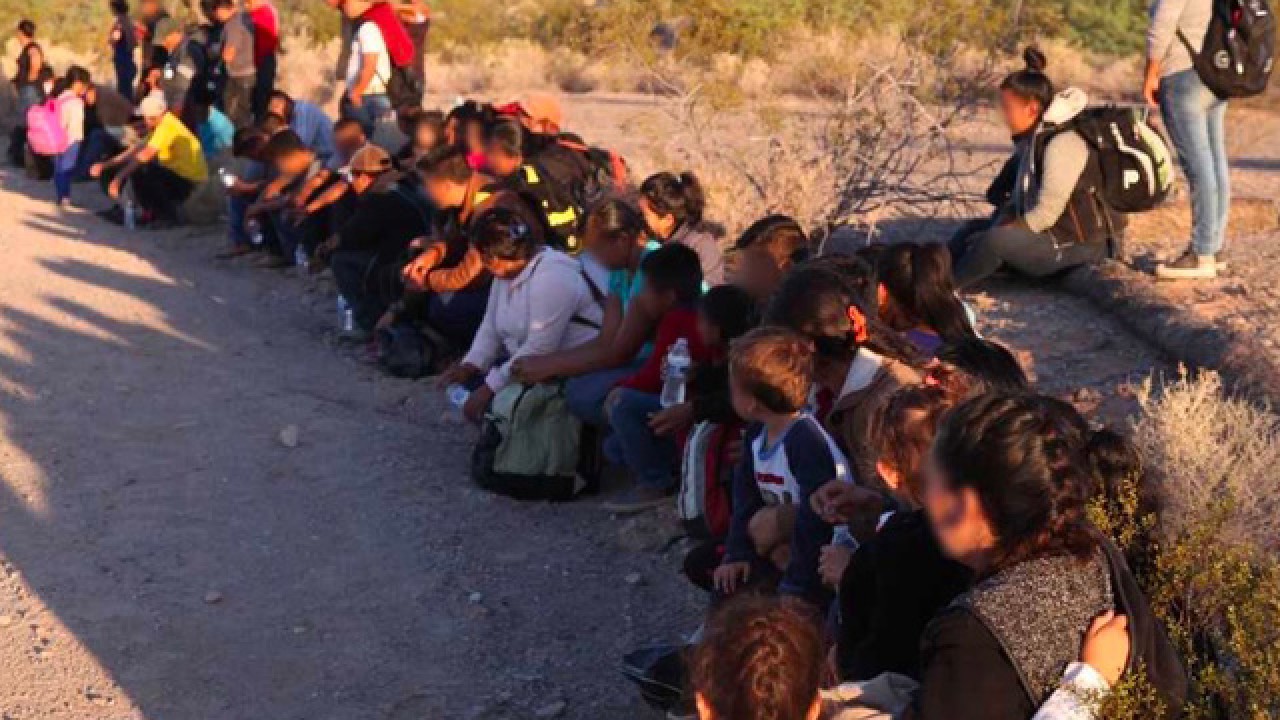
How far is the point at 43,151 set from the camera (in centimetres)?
1725

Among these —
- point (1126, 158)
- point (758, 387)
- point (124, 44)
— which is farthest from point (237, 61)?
point (758, 387)

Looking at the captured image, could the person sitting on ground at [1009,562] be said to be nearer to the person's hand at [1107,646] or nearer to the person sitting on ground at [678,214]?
the person's hand at [1107,646]

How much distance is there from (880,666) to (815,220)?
7.11m

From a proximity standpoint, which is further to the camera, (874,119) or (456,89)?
(456,89)

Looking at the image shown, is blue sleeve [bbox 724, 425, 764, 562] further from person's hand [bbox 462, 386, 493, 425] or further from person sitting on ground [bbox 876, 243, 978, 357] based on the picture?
person's hand [bbox 462, 386, 493, 425]

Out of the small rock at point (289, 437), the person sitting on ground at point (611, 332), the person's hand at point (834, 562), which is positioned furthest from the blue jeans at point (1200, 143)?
the person's hand at point (834, 562)

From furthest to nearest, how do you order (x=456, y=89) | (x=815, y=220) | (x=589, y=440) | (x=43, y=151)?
1. (x=456, y=89)
2. (x=43, y=151)
3. (x=815, y=220)
4. (x=589, y=440)

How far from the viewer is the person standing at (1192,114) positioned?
8.71 m

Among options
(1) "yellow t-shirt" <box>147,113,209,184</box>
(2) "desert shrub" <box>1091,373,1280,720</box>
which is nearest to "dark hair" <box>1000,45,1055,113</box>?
(2) "desert shrub" <box>1091,373,1280,720</box>

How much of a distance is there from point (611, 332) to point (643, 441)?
65 cm

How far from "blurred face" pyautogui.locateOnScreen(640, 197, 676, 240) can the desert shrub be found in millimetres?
3024

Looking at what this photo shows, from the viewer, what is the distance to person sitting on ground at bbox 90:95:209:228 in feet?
47.8

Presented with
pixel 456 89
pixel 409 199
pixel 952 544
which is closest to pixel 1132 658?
pixel 952 544

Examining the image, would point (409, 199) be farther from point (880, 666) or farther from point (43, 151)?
point (43, 151)
